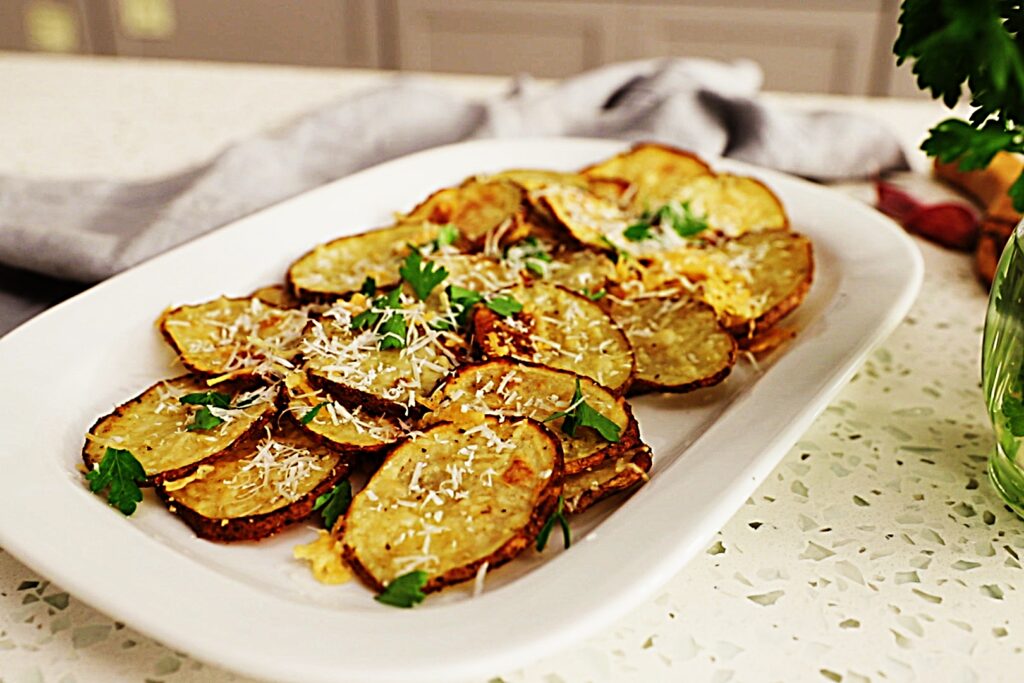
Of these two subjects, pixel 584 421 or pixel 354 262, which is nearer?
pixel 584 421

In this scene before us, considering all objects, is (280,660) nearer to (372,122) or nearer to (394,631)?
(394,631)

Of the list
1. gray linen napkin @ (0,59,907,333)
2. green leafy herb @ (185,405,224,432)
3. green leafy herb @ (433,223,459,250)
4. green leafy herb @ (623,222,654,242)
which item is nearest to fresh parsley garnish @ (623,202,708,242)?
green leafy herb @ (623,222,654,242)

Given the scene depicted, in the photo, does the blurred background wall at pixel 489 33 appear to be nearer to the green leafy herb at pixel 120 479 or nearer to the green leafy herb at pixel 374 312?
the green leafy herb at pixel 374 312

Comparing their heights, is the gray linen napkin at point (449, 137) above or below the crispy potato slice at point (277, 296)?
above

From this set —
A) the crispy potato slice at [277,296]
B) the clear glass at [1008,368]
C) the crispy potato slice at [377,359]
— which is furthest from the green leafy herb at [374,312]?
the clear glass at [1008,368]

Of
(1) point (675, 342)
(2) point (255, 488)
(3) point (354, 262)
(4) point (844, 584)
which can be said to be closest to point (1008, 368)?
(4) point (844, 584)

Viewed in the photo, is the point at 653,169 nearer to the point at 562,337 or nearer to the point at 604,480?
the point at 562,337

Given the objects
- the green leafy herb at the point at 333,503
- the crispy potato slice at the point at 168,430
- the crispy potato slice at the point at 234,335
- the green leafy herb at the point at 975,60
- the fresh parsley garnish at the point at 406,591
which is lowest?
the green leafy herb at the point at 333,503
